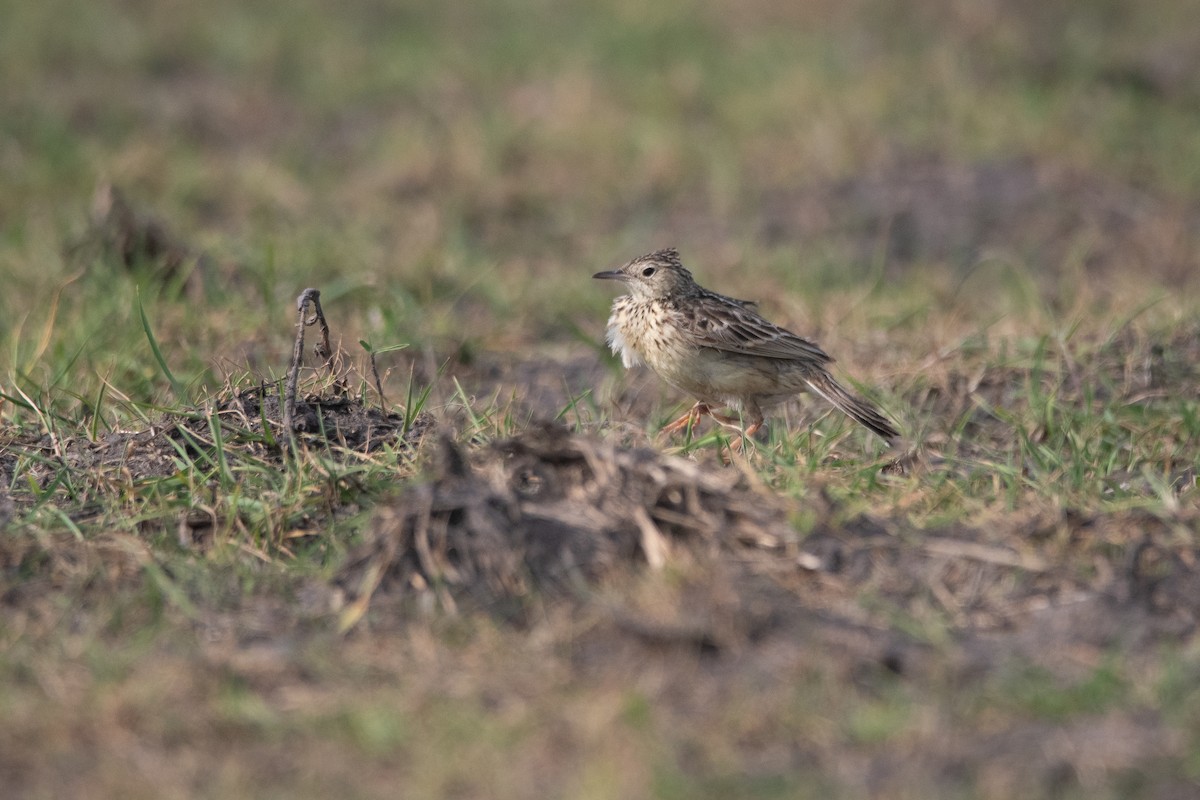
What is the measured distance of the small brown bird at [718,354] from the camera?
6.58 metres

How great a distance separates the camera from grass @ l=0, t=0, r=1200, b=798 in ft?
12.3

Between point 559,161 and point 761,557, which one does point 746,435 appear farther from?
point 559,161

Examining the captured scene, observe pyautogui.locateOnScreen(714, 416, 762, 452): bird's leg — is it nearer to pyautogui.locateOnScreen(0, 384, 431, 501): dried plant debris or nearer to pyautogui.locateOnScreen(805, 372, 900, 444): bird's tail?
pyautogui.locateOnScreen(805, 372, 900, 444): bird's tail

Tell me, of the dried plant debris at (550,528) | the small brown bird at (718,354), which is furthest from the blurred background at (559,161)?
the dried plant debris at (550,528)

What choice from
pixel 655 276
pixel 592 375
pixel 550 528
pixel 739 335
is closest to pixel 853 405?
→ pixel 739 335

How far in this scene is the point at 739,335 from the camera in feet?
21.8

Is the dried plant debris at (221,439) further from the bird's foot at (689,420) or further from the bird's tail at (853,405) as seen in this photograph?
the bird's tail at (853,405)

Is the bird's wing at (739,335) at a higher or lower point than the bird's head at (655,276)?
lower

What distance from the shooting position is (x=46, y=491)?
5066 millimetres

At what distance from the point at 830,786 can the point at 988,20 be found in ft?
34.5

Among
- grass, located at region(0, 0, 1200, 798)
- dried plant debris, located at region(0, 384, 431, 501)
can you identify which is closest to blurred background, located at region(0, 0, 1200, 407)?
grass, located at region(0, 0, 1200, 798)

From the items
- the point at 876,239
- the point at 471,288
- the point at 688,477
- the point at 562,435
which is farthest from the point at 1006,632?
the point at 876,239

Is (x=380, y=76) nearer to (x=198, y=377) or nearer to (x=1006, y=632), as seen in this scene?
(x=198, y=377)

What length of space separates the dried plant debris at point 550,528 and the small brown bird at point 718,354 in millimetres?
1722
